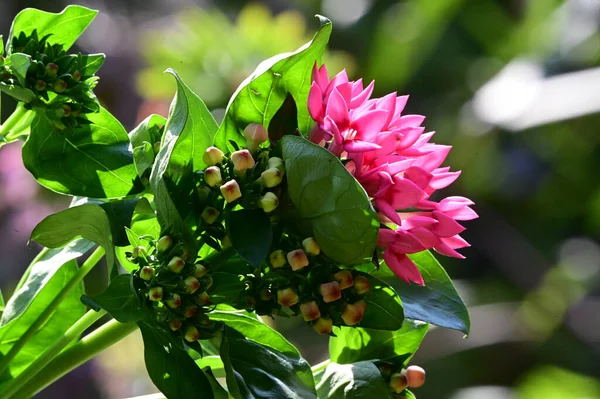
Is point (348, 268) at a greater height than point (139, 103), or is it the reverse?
point (348, 268)

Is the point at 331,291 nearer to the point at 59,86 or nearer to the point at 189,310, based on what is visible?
the point at 189,310

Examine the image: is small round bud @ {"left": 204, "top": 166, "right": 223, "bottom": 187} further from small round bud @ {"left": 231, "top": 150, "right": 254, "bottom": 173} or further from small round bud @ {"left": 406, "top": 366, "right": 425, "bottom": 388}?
small round bud @ {"left": 406, "top": 366, "right": 425, "bottom": 388}

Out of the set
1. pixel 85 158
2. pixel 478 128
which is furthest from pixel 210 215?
pixel 478 128

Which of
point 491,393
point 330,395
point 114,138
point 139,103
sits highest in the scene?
point 114,138

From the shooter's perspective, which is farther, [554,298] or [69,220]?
[554,298]

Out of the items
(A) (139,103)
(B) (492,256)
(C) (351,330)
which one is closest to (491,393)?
(B) (492,256)

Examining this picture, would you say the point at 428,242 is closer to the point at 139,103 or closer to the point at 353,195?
the point at 353,195
